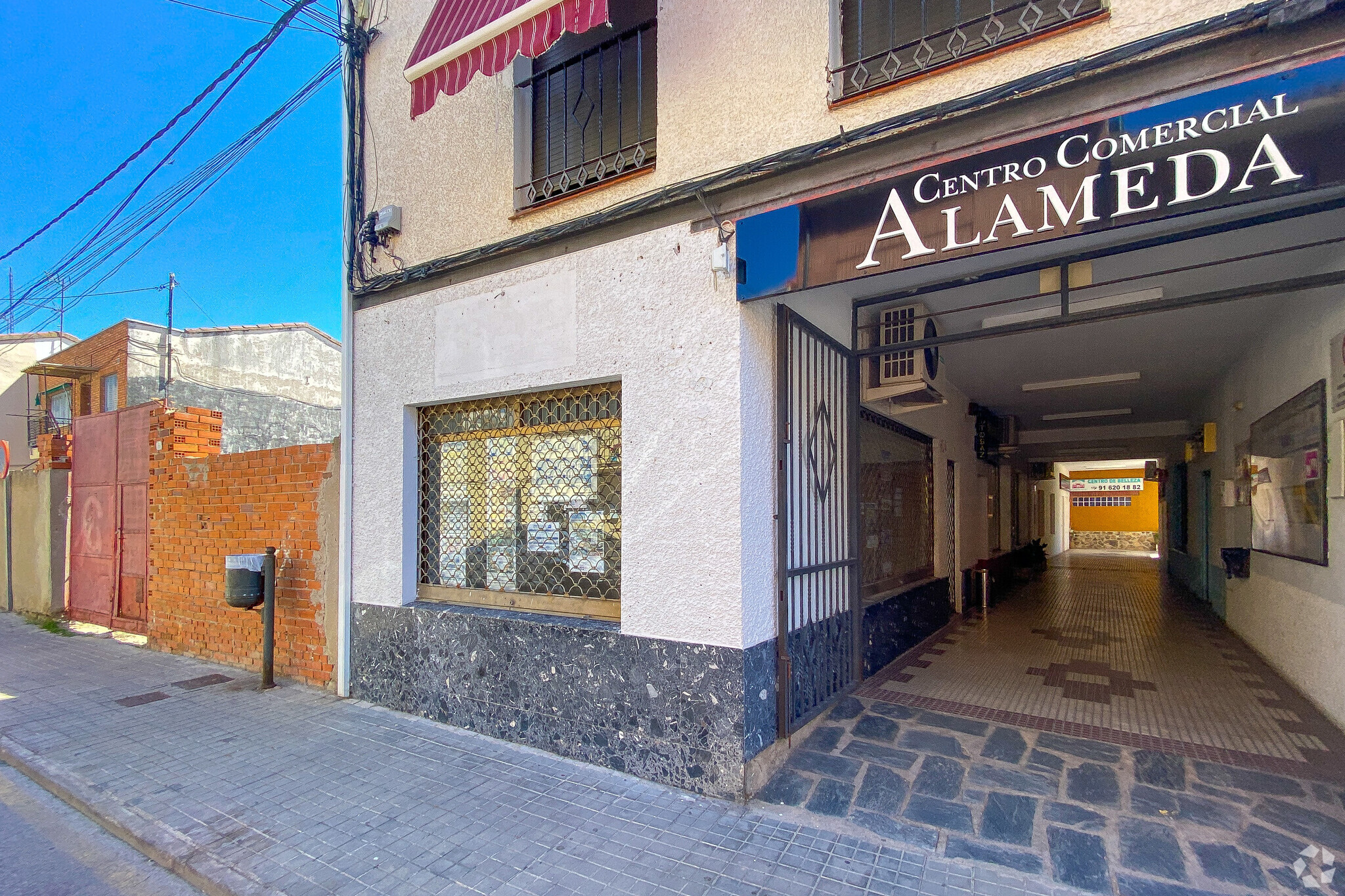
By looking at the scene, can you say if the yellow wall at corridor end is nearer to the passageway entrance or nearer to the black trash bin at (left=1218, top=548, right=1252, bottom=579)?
the passageway entrance

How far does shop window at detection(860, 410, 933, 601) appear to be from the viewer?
17.9 ft

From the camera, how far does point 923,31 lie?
139 inches

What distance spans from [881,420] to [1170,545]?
13.6 meters

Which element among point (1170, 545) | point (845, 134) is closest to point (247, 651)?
point (845, 134)

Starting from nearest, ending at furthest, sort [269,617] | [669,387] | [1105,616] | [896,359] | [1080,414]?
[669,387] < [896,359] < [269,617] < [1105,616] < [1080,414]

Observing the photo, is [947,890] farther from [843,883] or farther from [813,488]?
[813,488]

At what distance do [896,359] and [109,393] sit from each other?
1545cm

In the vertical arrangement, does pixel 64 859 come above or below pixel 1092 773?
below

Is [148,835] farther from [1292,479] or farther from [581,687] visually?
[1292,479]

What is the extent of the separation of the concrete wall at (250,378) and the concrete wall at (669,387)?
38.0ft

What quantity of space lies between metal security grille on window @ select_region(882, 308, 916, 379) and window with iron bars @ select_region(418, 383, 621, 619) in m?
2.32

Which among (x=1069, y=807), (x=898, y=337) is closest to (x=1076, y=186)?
(x=898, y=337)

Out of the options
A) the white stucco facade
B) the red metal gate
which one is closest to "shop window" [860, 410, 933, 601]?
the red metal gate

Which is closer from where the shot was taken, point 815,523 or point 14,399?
point 815,523
